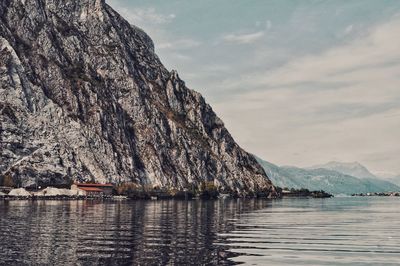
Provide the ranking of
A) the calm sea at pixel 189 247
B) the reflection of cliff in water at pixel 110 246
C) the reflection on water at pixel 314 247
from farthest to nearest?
the reflection on water at pixel 314 247, the calm sea at pixel 189 247, the reflection of cliff in water at pixel 110 246

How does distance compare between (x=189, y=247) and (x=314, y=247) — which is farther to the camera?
(x=314, y=247)

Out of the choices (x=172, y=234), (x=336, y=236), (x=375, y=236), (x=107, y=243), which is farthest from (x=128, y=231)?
(x=375, y=236)

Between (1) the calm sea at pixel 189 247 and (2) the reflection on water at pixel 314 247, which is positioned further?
(2) the reflection on water at pixel 314 247

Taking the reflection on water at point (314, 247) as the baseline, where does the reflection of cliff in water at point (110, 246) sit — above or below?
above

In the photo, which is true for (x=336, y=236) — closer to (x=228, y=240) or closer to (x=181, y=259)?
(x=228, y=240)

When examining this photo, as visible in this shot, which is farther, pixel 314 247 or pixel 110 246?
pixel 314 247

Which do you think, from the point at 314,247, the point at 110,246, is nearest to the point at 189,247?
the point at 110,246

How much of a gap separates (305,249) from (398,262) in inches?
419

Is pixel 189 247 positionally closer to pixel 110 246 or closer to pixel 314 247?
pixel 110 246

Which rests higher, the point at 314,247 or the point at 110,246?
the point at 110,246

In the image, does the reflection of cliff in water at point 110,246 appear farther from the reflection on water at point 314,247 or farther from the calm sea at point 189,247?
the reflection on water at point 314,247

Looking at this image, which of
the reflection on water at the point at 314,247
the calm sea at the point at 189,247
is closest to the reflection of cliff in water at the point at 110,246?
the calm sea at the point at 189,247

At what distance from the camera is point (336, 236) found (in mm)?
69312

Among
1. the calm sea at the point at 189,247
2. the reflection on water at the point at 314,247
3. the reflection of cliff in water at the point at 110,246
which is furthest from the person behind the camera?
the reflection on water at the point at 314,247
